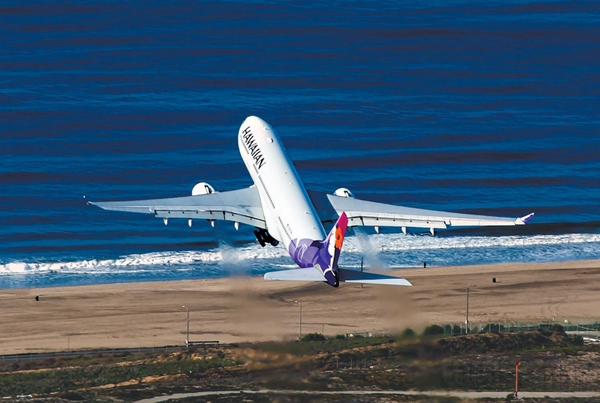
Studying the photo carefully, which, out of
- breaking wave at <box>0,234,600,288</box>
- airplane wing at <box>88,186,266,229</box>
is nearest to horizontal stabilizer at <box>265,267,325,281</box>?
airplane wing at <box>88,186,266,229</box>

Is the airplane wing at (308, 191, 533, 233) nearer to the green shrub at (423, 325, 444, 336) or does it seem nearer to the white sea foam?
the green shrub at (423, 325, 444, 336)

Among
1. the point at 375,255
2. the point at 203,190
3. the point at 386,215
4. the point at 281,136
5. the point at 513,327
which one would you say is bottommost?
the point at 513,327

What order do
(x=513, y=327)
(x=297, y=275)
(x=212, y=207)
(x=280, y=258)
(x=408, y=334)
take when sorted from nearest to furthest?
(x=297, y=275), (x=408, y=334), (x=212, y=207), (x=513, y=327), (x=280, y=258)

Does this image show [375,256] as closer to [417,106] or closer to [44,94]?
[417,106]

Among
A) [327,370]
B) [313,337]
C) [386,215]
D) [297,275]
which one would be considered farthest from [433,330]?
[297,275]

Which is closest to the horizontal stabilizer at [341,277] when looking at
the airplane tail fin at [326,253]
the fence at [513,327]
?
the airplane tail fin at [326,253]

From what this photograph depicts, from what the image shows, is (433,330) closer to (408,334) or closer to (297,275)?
(408,334)
